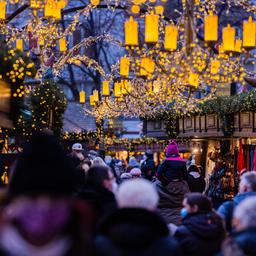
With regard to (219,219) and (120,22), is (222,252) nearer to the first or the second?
(219,219)

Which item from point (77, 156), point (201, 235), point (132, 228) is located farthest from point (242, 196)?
point (77, 156)

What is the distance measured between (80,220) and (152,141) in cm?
3355

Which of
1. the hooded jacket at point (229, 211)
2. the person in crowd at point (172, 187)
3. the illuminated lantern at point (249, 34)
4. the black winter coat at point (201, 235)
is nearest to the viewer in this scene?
the black winter coat at point (201, 235)

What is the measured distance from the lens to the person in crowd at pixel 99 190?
8.39 metres

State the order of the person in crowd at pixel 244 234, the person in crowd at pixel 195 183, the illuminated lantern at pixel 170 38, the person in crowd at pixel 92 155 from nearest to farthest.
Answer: the person in crowd at pixel 244 234 < the illuminated lantern at pixel 170 38 < the person in crowd at pixel 195 183 < the person in crowd at pixel 92 155

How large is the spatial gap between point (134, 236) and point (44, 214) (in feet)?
3.09

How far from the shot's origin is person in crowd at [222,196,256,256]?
264 inches

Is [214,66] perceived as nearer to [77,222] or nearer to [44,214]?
[77,222]

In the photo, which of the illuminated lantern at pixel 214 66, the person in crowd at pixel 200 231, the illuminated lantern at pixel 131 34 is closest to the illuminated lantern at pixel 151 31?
the illuminated lantern at pixel 131 34

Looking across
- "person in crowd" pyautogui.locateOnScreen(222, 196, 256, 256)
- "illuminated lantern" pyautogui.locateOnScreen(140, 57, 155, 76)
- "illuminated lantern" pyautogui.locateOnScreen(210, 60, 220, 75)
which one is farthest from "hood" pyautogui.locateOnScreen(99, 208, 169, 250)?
"illuminated lantern" pyautogui.locateOnScreen(210, 60, 220, 75)

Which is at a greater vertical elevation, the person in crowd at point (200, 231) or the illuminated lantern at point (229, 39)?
the illuminated lantern at point (229, 39)

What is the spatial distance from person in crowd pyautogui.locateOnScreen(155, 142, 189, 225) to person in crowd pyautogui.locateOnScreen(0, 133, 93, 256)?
9.92 meters

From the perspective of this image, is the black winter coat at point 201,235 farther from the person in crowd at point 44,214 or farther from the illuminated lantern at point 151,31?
the illuminated lantern at point 151,31

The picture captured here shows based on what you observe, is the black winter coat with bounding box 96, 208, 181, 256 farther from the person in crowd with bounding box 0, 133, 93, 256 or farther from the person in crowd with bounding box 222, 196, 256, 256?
the person in crowd with bounding box 222, 196, 256, 256
